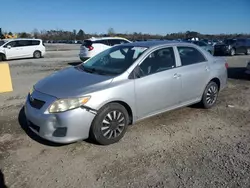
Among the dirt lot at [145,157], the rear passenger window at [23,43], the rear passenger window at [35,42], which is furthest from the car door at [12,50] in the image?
the dirt lot at [145,157]

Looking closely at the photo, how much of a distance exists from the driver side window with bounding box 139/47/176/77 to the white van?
54.0ft

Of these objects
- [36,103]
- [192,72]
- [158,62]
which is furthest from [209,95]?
[36,103]

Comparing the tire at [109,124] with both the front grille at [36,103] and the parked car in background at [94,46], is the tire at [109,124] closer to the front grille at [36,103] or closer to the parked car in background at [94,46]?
the front grille at [36,103]

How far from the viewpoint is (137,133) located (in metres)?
4.22

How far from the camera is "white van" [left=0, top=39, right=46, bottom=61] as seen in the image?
17.9 meters

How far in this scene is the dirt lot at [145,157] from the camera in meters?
2.90

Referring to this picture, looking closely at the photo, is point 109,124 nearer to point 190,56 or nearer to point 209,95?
point 190,56

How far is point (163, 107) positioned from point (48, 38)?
308ft

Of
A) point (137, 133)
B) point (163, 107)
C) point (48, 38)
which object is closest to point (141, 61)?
point (163, 107)

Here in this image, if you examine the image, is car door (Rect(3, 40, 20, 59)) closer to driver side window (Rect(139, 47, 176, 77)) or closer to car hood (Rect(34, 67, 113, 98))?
car hood (Rect(34, 67, 113, 98))

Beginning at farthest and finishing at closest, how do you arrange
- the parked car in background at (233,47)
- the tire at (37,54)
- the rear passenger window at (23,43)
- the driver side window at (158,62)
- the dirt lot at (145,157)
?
the parked car in background at (233,47) → the tire at (37,54) → the rear passenger window at (23,43) → the driver side window at (158,62) → the dirt lot at (145,157)

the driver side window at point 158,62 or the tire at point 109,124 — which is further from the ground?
the driver side window at point 158,62

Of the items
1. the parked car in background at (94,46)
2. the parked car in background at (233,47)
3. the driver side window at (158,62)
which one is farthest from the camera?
the parked car in background at (233,47)

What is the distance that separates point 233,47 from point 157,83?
20.3 m
